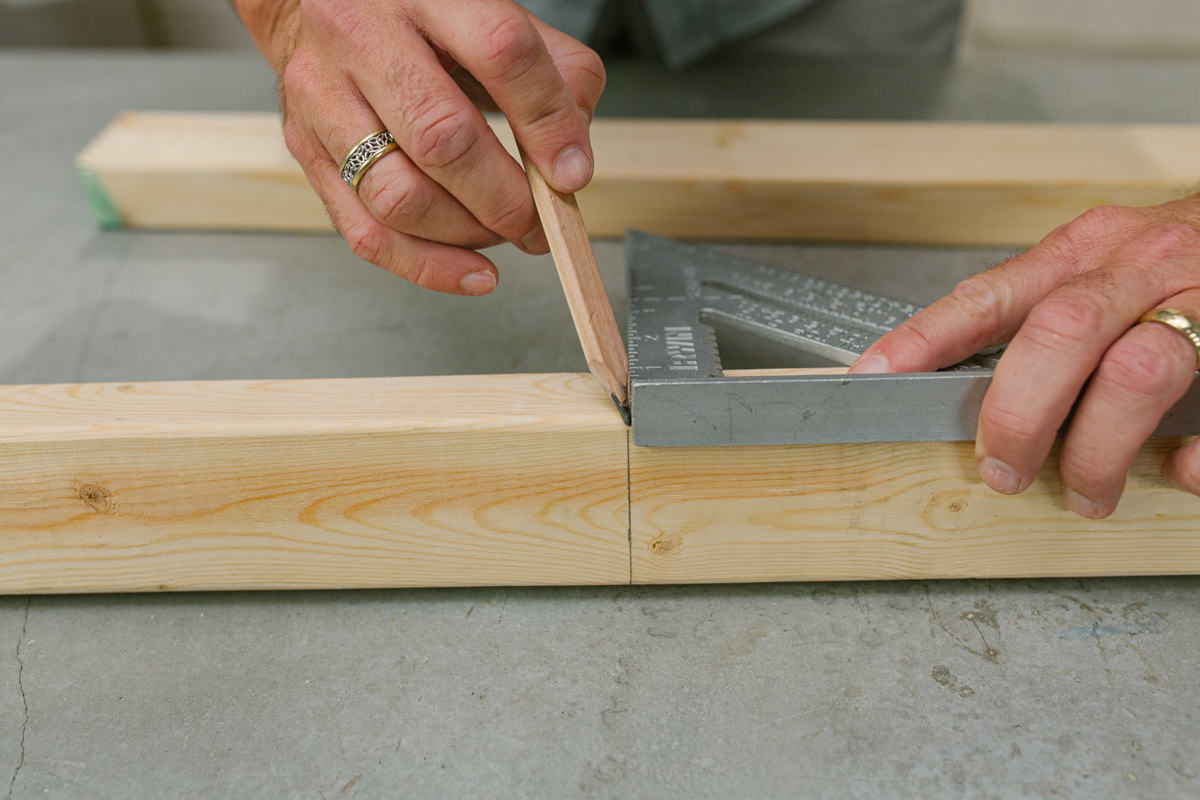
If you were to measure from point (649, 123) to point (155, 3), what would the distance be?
3299 mm

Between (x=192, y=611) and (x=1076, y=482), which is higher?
(x=1076, y=482)

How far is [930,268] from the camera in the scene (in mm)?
1575

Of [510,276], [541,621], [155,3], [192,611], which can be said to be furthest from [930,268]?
[155,3]

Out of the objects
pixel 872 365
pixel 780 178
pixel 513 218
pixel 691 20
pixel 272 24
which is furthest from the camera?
pixel 691 20

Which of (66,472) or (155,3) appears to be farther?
Answer: (155,3)

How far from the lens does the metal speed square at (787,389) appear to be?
85cm

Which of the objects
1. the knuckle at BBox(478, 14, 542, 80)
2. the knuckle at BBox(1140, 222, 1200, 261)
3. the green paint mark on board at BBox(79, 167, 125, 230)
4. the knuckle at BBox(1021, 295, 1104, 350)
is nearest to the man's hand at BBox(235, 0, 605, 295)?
the knuckle at BBox(478, 14, 542, 80)

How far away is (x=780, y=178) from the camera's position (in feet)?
5.19

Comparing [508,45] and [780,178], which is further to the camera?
[780,178]

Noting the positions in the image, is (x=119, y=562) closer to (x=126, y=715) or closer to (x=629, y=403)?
(x=126, y=715)

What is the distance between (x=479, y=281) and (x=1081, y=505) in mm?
702

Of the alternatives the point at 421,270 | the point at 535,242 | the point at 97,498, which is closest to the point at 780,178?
the point at 535,242

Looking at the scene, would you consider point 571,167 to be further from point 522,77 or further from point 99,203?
point 99,203

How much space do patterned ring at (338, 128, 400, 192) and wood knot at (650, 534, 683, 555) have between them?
1.69ft
